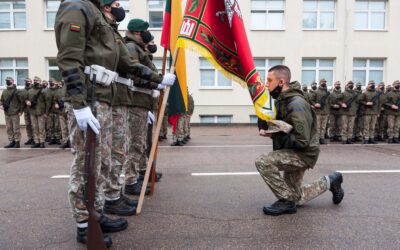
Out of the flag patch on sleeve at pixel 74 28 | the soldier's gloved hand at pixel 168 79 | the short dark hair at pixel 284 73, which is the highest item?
the flag patch on sleeve at pixel 74 28

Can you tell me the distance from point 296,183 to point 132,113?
7.57ft

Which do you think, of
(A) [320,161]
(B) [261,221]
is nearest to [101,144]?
(B) [261,221]

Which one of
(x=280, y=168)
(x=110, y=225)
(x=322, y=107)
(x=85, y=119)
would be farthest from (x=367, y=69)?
(x=85, y=119)

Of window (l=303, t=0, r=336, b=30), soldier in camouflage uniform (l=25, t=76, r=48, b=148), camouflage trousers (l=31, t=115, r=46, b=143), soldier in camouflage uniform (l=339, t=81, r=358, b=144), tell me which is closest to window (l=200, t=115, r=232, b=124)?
window (l=303, t=0, r=336, b=30)

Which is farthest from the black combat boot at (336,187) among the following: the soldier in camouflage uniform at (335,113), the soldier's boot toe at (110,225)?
the soldier in camouflage uniform at (335,113)

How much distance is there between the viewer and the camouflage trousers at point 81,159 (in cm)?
304

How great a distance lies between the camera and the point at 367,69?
754 inches

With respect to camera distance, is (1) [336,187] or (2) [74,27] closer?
(2) [74,27]

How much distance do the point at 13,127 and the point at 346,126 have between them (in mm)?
10924

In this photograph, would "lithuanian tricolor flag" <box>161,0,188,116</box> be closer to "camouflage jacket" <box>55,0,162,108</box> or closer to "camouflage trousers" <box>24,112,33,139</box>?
"camouflage jacket" <box>55,0,162,108</box>

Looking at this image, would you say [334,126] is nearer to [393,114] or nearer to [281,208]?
[393,114]

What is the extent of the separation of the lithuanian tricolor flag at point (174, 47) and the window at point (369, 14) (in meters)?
17.3

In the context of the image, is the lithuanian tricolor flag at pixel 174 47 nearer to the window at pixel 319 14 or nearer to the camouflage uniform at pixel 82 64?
the camouflage uniform at pixel 82 64

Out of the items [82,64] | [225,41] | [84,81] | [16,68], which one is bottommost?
[84,81]
